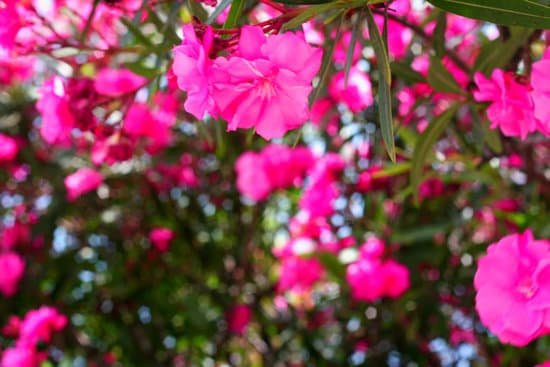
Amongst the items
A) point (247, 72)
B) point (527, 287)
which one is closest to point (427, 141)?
point (527, 287)

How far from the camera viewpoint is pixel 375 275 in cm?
196

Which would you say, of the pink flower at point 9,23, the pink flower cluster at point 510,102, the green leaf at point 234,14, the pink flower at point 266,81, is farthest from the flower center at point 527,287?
the pink flower at point 9,23

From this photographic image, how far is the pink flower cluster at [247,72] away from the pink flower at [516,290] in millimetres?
257

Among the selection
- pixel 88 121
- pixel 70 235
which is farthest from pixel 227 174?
pixel 88 121

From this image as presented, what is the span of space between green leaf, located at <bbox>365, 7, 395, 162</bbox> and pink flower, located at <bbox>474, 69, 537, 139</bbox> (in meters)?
0.15

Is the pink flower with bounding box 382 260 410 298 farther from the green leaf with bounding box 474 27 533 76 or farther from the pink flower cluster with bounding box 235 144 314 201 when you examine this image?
the green leaf with bounding box 474 27 533 76

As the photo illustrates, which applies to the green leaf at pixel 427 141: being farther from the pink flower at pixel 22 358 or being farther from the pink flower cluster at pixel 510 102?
the pink flower at pixel 22 358

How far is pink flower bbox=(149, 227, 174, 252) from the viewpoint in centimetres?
260

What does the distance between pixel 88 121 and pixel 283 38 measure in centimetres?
50

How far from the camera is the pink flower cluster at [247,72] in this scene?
2.40 feet

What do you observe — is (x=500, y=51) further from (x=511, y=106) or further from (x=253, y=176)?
(x=253, y=176)

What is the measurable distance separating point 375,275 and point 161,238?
0.86 meters

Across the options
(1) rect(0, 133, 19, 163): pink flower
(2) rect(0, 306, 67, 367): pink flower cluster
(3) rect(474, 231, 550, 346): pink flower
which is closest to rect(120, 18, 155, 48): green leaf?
(3) rect(474, 231, 550, 346): pink flower

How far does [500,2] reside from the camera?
785mm
